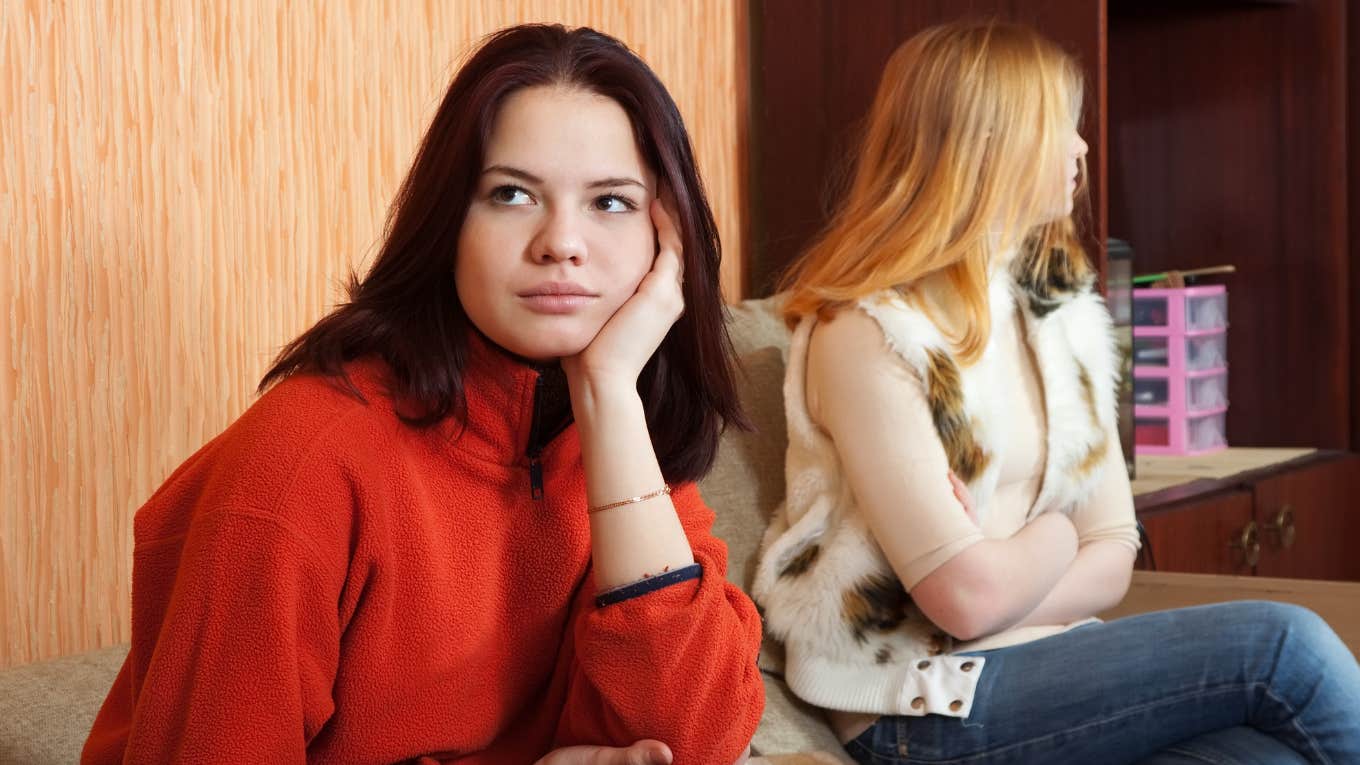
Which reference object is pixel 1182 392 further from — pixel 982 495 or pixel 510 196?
pixel 510 196

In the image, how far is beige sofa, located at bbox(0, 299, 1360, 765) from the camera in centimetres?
106

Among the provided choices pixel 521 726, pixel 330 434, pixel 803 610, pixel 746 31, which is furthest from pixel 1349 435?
pixel 330 434

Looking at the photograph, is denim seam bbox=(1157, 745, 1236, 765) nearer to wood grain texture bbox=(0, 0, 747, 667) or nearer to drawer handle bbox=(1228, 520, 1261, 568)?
drawer handle bbox=(1228, 520, 1261, 568)

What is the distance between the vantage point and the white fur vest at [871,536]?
1381mm

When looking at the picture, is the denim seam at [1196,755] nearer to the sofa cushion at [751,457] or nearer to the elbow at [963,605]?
the elbow at [963,605]

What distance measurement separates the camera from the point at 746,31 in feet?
6.64

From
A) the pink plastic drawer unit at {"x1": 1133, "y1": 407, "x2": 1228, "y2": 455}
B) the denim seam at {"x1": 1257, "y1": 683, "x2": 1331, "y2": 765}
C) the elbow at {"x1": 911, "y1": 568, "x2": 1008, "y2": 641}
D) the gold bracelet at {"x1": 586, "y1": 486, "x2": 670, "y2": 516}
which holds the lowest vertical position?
the denim seam at {"x1": 1257, "y1": 683, "x2": 1331, "y2": 765}

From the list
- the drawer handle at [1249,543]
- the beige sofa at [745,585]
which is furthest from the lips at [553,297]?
the drawer handle at [1249,543]

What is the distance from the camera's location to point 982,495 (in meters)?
1.42

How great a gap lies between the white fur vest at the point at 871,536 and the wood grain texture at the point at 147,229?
52 cm

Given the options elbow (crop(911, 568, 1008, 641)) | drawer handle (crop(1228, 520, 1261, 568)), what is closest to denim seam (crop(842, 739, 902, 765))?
elbow (crop(911, 568, 1008, 641))

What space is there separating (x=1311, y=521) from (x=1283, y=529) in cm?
15

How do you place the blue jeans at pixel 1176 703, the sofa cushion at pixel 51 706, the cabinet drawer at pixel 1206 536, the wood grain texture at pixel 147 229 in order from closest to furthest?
1. the sofa cushion at pixel 51 706
2. the wood grain texture at pixel 147 229
3. the blue jeans at pixel 1176 703
4. the cabinet drawer at pixel 1206 536

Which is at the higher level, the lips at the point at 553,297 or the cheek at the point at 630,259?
the cheek at the point at 630,259
